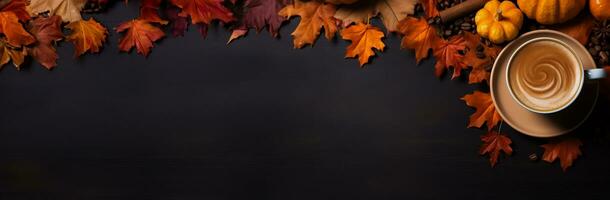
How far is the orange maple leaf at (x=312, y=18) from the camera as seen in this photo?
5.19 ft

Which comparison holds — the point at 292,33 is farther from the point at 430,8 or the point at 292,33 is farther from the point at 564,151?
the point at 564,151

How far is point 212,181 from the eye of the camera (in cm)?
168

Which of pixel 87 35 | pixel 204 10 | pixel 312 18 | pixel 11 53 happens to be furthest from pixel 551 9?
pixel 11 53

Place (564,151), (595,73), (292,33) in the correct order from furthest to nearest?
(292,33) → (564,151) → (595,73)

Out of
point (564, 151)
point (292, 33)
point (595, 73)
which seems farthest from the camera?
point (292, 33)

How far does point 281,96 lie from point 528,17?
66cm

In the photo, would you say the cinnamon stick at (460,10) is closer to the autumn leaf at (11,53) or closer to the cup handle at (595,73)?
the cup handle at (595,73)

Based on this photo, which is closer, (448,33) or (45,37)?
(448,33)

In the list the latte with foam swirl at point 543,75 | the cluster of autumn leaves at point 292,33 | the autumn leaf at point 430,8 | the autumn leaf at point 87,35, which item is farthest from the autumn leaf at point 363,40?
the autumn leaf at point 87,35

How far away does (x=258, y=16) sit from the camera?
64.0 inches

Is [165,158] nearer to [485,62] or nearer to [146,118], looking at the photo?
[146,118]

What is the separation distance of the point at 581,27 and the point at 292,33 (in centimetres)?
72

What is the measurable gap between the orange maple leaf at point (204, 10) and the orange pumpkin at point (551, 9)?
749mm

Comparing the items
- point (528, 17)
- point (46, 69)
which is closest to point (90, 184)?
point (46, 69)
